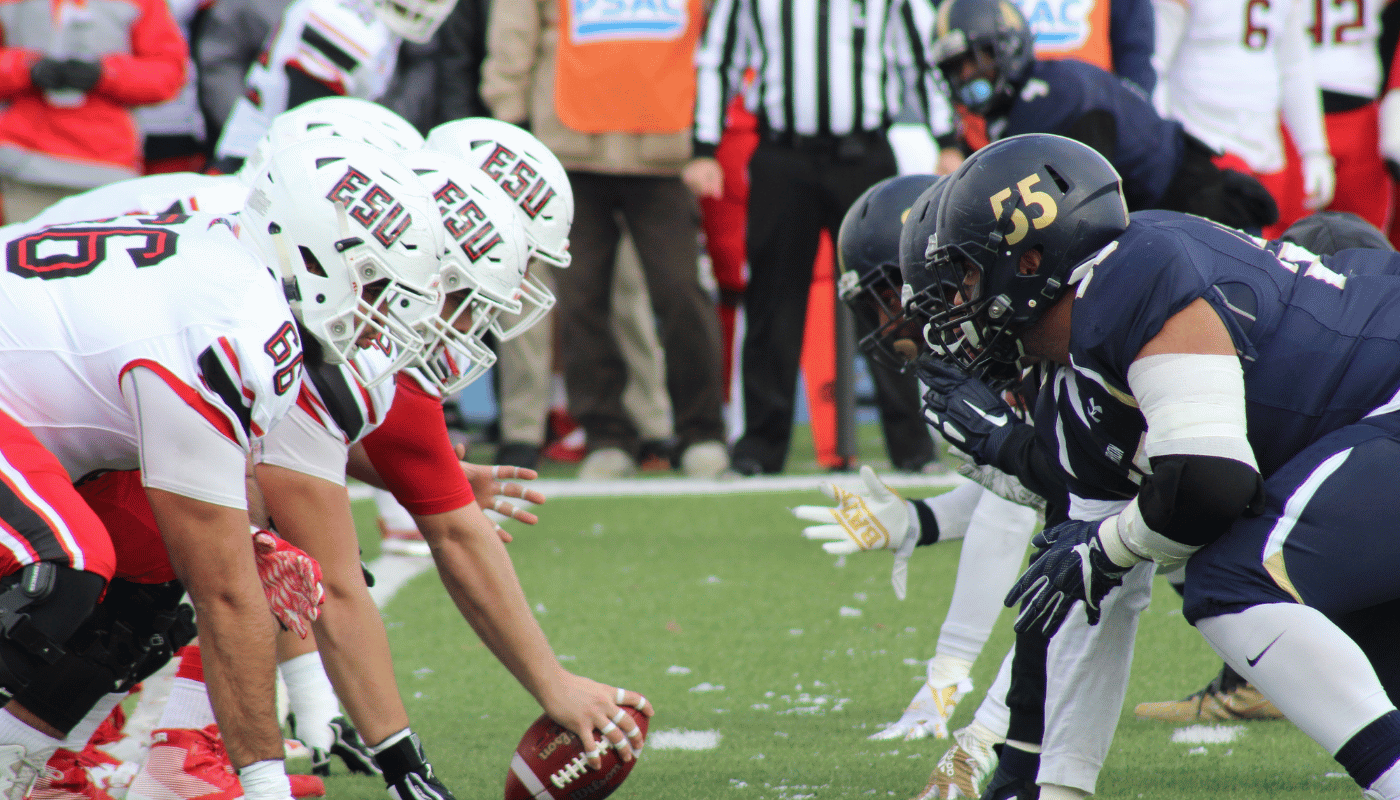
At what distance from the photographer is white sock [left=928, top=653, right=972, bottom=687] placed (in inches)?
135

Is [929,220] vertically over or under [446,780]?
over

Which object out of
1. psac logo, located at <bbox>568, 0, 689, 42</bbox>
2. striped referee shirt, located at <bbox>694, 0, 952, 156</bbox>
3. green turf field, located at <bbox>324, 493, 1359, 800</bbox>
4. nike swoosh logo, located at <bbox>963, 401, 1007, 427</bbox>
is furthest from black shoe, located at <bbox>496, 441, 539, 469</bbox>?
nike swoosh logo, located at <bbox>963, 401, 1007, 427</bbox>

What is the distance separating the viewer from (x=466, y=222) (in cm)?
315

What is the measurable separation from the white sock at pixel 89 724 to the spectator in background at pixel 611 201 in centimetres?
415

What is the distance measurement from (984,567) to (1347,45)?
16.9 feet

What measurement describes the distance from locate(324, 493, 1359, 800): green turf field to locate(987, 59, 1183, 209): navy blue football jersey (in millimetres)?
1312

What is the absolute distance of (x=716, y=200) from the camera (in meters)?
7.85

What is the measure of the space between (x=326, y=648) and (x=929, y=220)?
4.68 ft

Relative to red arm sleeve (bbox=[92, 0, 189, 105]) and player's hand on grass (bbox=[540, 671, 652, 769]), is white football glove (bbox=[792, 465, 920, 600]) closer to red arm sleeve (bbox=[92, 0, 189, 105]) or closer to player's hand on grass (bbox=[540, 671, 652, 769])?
player's hand on grass (bbox=[540, 671, 652, 769])

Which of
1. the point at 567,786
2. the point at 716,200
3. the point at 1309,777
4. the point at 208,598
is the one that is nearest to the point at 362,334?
the point at 208,598

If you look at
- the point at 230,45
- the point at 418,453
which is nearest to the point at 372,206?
the point at 418,453

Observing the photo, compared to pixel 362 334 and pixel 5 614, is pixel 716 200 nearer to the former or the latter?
pixel 362 334

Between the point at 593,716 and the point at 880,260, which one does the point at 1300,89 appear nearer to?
the point at 880,260

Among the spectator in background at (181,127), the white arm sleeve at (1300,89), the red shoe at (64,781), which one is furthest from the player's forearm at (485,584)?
the white arm sleeve at (1300,89)
